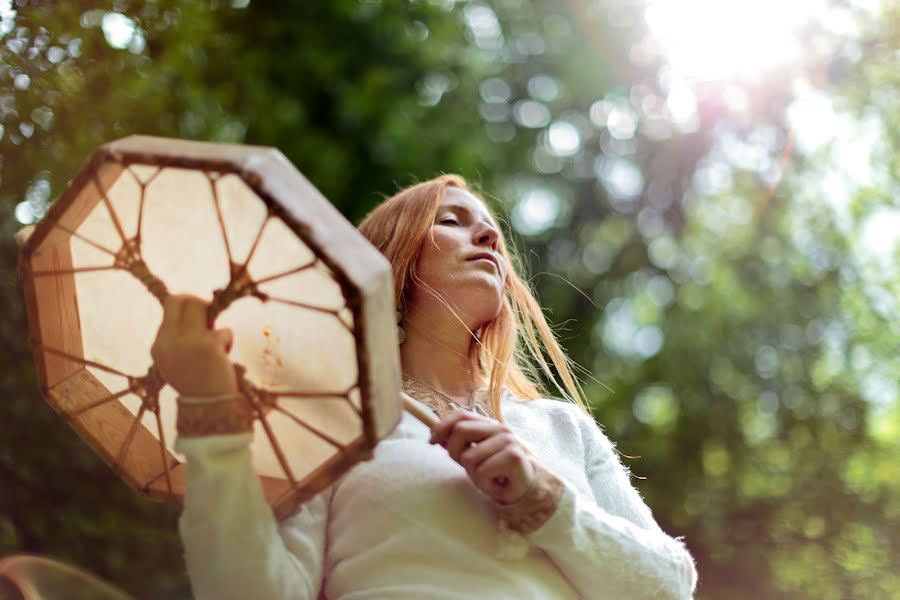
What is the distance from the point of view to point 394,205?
1.55 m

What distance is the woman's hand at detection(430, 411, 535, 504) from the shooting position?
114 cm

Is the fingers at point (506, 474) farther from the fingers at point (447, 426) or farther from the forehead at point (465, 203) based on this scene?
the forehead at point (465, 203)

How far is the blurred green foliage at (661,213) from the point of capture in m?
4.19

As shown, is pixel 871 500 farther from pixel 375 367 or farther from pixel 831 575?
pixel 375 367

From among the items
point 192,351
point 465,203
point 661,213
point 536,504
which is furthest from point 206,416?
point 661,213

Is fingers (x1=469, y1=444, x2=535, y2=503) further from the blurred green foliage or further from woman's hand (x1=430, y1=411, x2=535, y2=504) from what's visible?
the blurred green foliage

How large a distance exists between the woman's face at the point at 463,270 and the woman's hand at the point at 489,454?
0.29 meters

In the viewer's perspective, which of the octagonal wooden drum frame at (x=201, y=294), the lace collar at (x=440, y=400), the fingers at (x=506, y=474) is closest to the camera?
the octagonal wooden drum frame at (x=201, y=294)

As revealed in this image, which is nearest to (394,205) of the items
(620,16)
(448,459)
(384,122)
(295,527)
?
(448,459)

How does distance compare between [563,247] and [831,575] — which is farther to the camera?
[563,247]

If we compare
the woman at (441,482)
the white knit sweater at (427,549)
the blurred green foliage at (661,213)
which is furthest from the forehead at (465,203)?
the blurred green foliage at (661,213)

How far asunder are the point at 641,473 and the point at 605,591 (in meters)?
3.88

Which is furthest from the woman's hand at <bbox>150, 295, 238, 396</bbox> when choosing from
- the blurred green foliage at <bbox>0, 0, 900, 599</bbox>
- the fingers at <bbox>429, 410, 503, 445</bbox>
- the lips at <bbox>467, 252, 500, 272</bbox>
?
the blurred green foliage at <bbox>0, 0, 900, 599</bbox>

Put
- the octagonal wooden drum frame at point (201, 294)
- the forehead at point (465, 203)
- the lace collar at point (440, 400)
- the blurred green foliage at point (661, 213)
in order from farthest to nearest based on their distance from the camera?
the blurred green foliage at point (661, 213) → the forehead at point (465, 203) → the lace collar at point (440, 400) → the octagonal wooden drum frame at point (201, 294)
